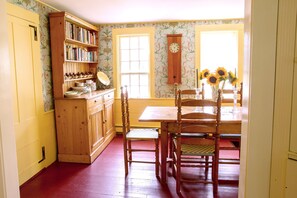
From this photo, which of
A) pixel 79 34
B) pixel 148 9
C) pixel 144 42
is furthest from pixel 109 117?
pixel 148 9

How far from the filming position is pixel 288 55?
112 centimetres

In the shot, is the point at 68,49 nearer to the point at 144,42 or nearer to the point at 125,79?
the point at 125,79

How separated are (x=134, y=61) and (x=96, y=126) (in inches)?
69.0

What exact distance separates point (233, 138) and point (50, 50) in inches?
111

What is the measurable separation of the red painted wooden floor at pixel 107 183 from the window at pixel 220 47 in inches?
83.1

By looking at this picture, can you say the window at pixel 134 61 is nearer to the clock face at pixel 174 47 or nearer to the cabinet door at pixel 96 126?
the clock face at pixel 174 47

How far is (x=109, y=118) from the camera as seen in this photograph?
4.38 meters

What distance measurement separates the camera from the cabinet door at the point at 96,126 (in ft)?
11.4

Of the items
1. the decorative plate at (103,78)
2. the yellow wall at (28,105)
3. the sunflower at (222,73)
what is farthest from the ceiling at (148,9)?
the sunflower at (222,73)

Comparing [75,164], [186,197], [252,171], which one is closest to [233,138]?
[186,197]

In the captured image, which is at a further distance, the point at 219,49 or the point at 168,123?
the point at 219,49

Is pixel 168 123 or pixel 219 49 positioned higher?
pixel 219 49

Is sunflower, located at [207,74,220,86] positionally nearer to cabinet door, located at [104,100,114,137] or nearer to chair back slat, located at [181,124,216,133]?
chair back slat, located at [181,124,216,133]

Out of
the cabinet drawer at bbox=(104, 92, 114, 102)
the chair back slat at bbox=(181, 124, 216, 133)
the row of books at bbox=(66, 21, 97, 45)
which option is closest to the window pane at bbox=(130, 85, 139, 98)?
the cabinet drawer at bbox=(104, 92, 114, 102)
